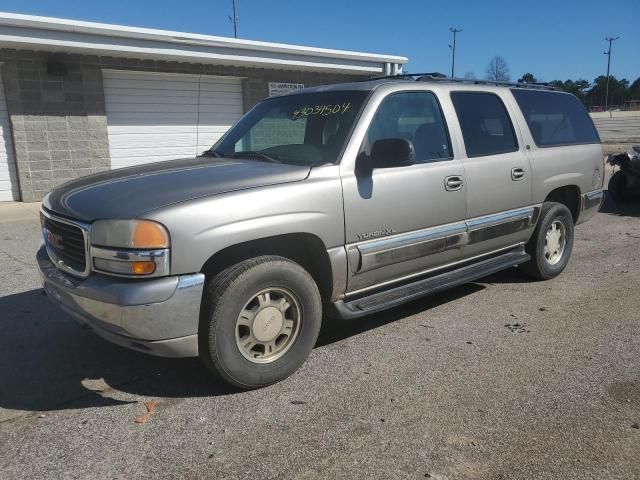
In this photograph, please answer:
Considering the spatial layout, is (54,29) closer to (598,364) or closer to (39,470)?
(39,470)

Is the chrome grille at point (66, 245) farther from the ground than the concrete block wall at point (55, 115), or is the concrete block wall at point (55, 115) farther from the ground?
the concrete block wall at point (55, 115)

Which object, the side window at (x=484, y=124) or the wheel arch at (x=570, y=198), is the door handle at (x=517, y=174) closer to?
the side window at (x=484, y=124)

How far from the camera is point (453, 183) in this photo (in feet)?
14.1

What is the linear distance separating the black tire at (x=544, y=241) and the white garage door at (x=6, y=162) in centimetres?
949

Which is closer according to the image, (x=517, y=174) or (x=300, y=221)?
(x=300, y=221)

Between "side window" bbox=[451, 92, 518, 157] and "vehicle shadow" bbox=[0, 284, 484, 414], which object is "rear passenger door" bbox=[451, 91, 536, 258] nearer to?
"side window" bbox=[451, 92, 518, 157]

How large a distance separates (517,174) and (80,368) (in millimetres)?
3866

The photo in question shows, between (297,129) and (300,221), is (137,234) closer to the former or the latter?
(300,221)

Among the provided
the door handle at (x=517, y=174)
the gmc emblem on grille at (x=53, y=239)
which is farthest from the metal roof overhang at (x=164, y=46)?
the door handle at (x=517, y=174)

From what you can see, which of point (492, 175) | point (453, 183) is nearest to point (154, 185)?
point (453, 183)

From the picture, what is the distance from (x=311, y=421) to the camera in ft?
9.93

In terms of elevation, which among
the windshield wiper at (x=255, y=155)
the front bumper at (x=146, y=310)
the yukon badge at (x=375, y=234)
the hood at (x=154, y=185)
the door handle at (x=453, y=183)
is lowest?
the front bumper at (x=146, y=310)

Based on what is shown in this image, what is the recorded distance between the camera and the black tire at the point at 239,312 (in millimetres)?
3086

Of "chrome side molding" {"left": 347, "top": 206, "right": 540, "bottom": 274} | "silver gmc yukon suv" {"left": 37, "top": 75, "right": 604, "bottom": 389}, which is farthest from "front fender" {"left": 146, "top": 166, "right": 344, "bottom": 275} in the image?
"chrome side molding" {"left": 347, "top": 206, "right": 540, "bottom": 274}
